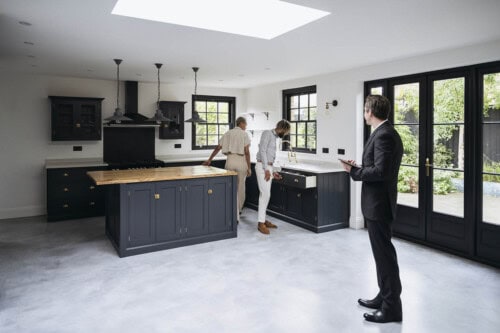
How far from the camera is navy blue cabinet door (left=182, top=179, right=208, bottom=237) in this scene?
15.8 ft

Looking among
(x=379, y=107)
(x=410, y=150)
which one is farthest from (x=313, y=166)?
(x=379, y=107)

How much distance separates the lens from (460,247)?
15.0 ft

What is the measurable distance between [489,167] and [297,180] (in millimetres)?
2372

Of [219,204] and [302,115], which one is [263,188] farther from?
[302,115]

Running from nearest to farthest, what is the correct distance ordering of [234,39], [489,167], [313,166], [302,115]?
[234,39]
[489,167]
[313,166]
[302,115]

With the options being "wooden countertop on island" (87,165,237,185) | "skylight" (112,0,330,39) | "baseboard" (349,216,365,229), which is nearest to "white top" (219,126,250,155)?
"wooden countertop on island" (87,165,237,185)

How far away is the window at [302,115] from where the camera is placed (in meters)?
6.72

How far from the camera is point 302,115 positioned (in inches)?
274

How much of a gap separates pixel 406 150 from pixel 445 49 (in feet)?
4.51

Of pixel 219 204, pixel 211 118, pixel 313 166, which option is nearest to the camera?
pixel 219 204

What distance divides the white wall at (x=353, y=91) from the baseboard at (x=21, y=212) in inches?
182

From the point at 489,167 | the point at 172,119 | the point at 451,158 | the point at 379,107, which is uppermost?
the point at 172,119

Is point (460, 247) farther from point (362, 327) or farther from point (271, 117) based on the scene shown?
point (271, 117)

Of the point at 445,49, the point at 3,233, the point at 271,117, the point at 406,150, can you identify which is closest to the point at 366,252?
the point at 406,150
